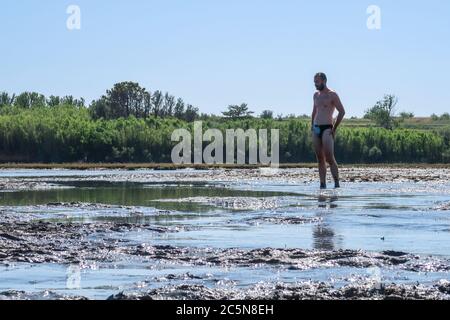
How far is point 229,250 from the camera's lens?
34.8 ft

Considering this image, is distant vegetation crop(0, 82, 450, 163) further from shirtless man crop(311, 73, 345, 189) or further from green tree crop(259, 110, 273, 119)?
shirtless man crop(311, 73, 345, 189)

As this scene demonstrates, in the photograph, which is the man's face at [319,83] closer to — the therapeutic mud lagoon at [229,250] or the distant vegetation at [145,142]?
the therapeutic mud lagoon at [229,250]

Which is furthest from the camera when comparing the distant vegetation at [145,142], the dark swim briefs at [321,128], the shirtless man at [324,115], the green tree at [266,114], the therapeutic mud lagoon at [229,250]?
the green tree at [266,114]

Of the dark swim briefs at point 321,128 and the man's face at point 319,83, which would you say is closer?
the man's face at point 319,83

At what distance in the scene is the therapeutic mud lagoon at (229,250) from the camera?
8.02 metres

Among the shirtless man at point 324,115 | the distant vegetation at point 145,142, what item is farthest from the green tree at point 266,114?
the shirtless man at point 324,115

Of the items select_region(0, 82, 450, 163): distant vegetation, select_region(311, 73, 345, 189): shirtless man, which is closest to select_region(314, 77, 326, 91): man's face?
select_region(311, 73, 345, 189): shirtless man

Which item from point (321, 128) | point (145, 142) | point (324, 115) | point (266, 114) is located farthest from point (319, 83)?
point (266, 114)

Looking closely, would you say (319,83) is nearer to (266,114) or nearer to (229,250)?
(229,250)

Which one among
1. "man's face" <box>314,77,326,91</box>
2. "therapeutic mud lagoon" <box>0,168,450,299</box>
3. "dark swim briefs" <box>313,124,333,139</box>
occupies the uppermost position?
"man's face" <box>314,77,326,91</box>

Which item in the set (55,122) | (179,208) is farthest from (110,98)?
(179,208)

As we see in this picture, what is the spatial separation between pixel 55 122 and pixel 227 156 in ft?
72.7

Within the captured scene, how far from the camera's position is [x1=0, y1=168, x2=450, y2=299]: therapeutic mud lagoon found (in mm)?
8016

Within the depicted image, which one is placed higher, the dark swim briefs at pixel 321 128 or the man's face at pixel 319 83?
the man's face at pixel 319 83
